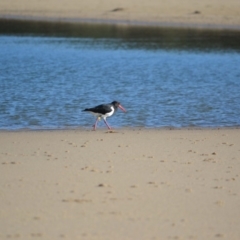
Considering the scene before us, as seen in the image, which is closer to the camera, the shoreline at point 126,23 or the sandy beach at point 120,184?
the sandy beach at point 120,184

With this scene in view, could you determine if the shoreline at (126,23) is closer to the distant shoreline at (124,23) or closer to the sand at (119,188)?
the distant shoreline at (124,23)

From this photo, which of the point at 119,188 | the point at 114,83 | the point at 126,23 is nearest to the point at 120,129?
the point at 119,188

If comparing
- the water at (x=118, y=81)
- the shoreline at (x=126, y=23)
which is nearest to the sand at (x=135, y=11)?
the shoreline at (x=126, y=23)

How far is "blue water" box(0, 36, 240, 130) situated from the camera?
1534 centimetres

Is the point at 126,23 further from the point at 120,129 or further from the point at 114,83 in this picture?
the point at 120,129

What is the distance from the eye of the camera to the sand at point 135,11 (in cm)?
4159

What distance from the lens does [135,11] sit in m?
44.1

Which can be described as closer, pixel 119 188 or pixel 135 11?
pixel 119 188

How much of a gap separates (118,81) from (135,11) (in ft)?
72.8

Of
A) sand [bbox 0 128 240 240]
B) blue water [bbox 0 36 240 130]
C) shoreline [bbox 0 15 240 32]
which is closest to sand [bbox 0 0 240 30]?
shoreline [bbox 0 15 240 32]

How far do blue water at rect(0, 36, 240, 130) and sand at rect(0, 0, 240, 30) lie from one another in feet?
21.8

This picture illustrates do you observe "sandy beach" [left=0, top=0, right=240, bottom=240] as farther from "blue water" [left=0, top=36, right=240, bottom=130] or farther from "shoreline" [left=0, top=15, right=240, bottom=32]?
"shoreline" [left=0, top=15, right=240, bottom=32]

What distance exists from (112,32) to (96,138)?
89.3ft

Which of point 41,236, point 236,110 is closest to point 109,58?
point 236,110
